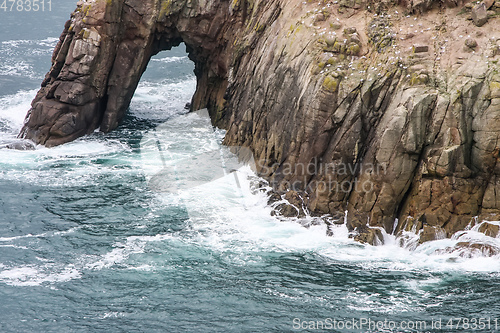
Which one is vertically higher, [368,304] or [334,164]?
[334,164]

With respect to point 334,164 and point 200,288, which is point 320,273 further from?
point 334,164

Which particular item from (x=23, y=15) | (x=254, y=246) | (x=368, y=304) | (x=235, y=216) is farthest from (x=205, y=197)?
(x=23, y=15)

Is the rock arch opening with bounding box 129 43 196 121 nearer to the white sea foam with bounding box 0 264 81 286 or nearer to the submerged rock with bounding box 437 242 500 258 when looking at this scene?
the white sea foam with bounding box 0 264 81 286

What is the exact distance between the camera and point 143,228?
97.2 feet

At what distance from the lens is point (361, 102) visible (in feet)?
99.3

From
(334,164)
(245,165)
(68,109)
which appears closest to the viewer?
(334,164)

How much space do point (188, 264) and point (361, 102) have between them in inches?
468

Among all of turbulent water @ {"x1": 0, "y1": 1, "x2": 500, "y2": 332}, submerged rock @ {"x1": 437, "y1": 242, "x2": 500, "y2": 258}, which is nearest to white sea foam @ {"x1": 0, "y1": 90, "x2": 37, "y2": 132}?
turbulent water @ {"x1": 0, "y1": 1, "x2": 500, "y2": 332}

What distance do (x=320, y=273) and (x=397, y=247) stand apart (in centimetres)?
462

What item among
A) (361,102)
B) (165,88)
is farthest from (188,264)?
(165,88)

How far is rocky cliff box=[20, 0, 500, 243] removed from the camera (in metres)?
28.0

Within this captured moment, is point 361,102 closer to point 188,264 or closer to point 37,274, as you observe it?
point 188,264

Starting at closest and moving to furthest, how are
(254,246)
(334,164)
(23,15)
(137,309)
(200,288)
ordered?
(137,309)
(200,288)
(254,246)
(334,164)
(23,15)

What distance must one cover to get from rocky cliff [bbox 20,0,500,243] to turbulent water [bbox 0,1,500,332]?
203 centimetres
